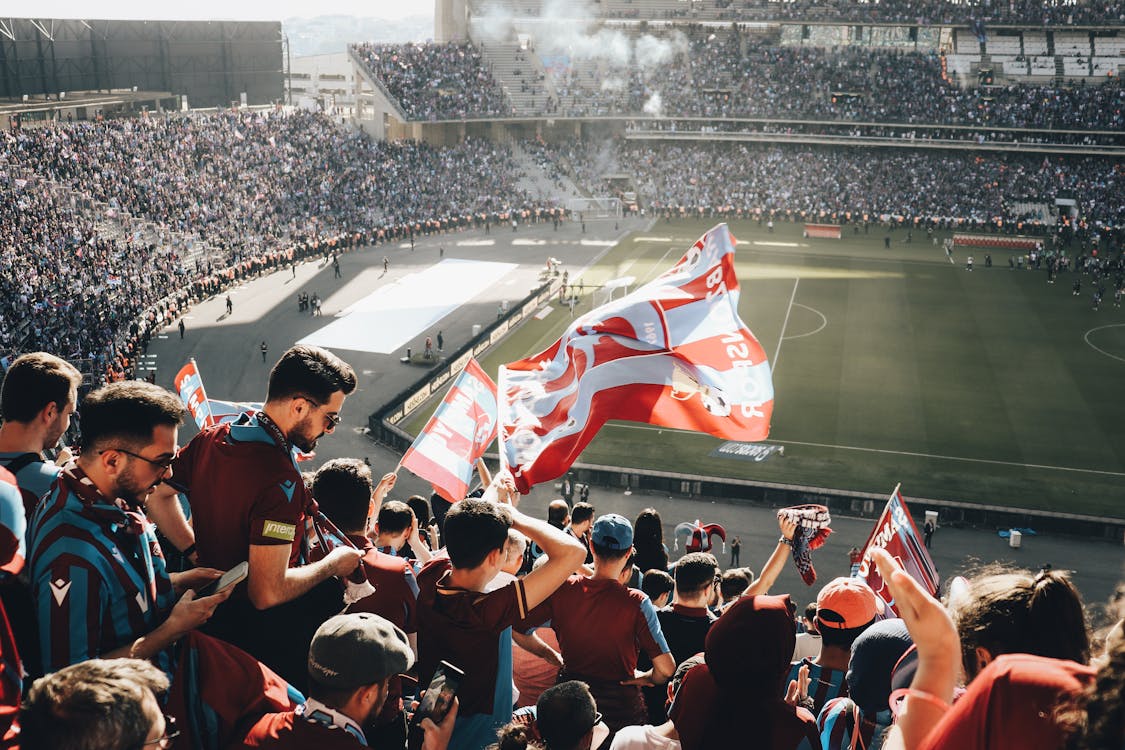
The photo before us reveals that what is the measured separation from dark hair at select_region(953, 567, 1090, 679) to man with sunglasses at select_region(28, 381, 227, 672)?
11.3 feet

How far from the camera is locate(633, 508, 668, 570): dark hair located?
10.0 meters

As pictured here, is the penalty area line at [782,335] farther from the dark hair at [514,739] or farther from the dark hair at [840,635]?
the dark hair at [514,739]

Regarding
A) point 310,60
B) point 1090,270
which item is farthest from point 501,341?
point 310,60

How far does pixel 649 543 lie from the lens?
1004cm

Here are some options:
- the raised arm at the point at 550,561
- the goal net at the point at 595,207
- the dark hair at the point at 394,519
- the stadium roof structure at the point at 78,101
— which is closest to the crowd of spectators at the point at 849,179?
the goal net at the point at 595,207

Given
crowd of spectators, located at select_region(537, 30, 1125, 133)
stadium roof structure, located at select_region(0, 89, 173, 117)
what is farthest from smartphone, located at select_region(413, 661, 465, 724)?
crowd of spectators, located at select_region(537, 30, 1125, 133)

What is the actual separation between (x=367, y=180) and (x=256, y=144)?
7864 mm

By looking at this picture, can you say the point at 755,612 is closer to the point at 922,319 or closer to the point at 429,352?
the point at 429,352

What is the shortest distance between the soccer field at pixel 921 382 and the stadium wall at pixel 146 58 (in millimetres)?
35326

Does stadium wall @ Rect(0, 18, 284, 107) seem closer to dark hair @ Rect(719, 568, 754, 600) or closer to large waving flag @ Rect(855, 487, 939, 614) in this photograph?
large waving flag @ Rect(855, 487, 939, 614)

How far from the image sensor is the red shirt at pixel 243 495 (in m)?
5.26

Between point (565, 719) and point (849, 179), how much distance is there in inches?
3080

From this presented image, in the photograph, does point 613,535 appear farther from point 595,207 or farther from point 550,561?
point 595,207

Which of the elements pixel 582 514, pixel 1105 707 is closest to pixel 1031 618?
pixel 1105 707
